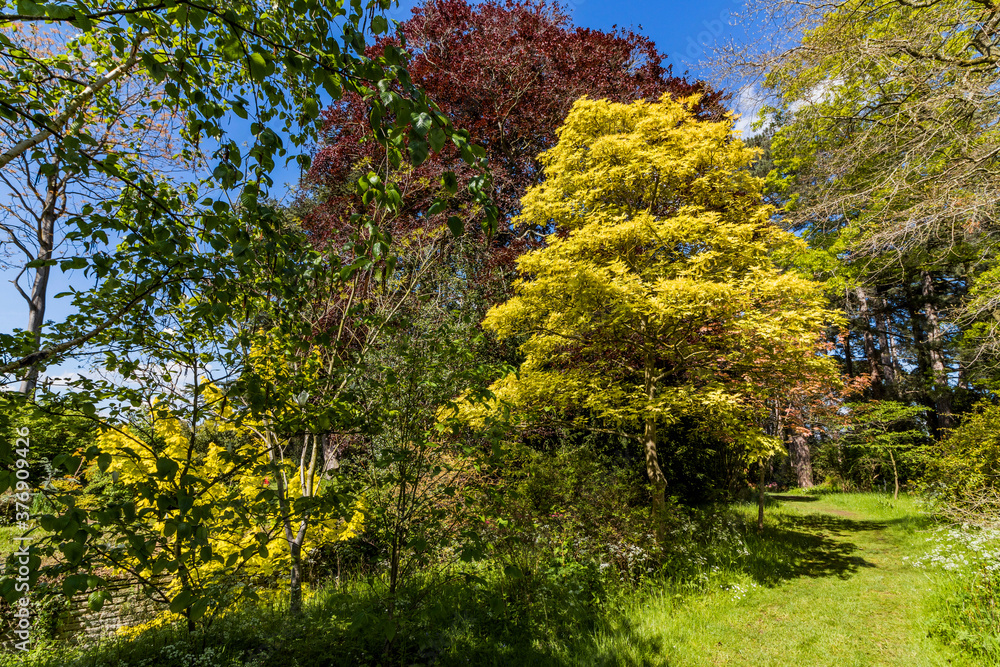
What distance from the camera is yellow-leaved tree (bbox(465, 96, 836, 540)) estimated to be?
5.56 meters

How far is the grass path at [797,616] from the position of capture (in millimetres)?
3861

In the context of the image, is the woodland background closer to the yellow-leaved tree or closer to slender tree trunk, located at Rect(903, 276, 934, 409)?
the yellow-leaved tree

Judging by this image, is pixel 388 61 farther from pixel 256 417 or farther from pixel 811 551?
pixel 811 551

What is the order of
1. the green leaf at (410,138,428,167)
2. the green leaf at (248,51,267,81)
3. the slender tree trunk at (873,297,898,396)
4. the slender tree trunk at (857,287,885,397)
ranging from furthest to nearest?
the slender tree trunk at (873,297,898,396) < the slender tree trunk at (857,287,885,397) < the green leaf at (248,51,267,81) < the green leaf at (410,138,428,167)

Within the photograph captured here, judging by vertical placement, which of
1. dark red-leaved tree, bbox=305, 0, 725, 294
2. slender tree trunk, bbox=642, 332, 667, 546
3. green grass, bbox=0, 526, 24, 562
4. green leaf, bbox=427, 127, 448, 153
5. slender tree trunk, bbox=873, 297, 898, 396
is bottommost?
green grass, bbox=0, 526, 24, 562

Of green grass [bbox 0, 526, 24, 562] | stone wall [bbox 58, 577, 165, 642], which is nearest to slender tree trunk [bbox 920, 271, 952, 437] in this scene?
stone wall [bbox 58, 577, 165, 642]

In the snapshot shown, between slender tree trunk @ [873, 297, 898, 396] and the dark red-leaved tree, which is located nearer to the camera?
the dark red-leaved tree

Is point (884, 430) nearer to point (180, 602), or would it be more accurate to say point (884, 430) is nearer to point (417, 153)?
point (417, 153)

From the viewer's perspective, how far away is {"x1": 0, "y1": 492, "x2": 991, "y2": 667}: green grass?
3664 mm

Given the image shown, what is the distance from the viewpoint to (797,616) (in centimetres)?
475

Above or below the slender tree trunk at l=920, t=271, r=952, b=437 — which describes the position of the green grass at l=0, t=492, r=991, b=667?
below

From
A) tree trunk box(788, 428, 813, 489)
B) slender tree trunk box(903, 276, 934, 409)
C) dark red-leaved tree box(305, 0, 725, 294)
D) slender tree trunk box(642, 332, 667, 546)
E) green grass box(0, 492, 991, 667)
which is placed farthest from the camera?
tree trunk box(788, 428, 813, 489)

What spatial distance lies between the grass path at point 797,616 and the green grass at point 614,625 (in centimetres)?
2

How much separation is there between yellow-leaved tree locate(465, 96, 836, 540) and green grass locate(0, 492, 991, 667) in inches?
61.1
